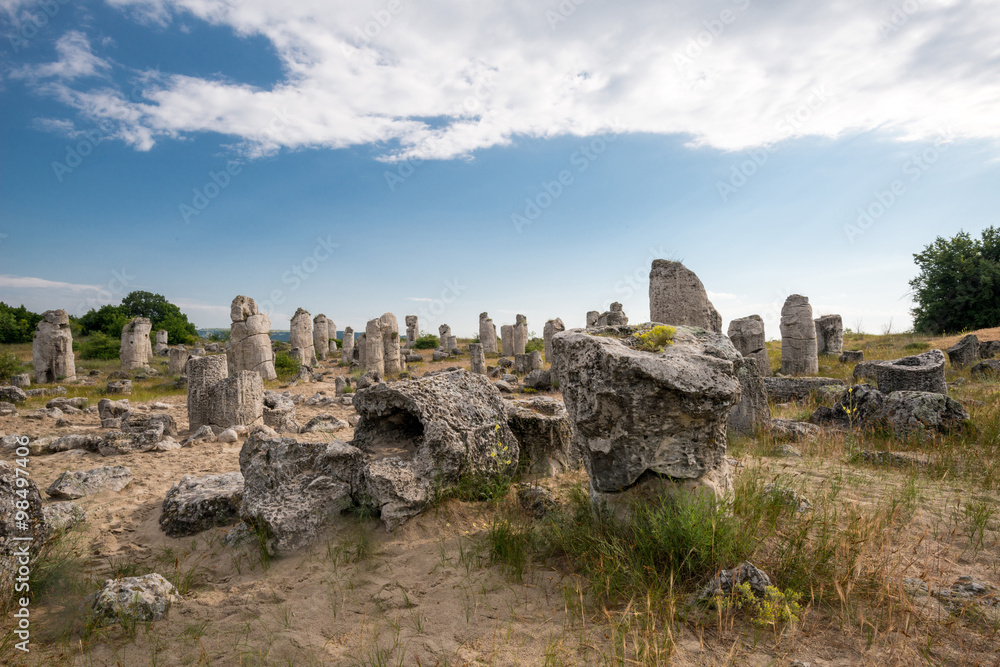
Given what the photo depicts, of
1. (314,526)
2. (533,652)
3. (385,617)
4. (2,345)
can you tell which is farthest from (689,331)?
(2,345)

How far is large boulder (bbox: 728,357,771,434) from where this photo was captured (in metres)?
7.39

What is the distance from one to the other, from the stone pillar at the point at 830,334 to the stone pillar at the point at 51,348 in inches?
1159

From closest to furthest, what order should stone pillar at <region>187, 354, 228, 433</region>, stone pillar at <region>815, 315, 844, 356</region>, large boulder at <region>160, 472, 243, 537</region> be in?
large boulder at <region>160, 472, 243, 537</region>, stone pillar at <region>187, 354, 228, 433</region>, stone pillar at <region>815, 315, 844, 356</region>

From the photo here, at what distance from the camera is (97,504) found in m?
4.93

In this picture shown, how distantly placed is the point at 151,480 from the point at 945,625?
714cm

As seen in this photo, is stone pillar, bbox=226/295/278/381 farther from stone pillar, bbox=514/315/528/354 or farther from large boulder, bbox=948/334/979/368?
large boulder, bbox=948/334/979/368

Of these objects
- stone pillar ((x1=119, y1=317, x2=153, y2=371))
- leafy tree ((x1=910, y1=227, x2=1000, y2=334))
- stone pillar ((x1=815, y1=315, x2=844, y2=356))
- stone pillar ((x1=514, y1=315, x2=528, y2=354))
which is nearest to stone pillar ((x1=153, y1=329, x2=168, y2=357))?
stone pillar ((x1=119, y1=317, x2=153, y2=371))

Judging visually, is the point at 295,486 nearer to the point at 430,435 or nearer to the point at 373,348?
the point at 430,435

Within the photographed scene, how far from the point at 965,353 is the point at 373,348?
1973 centimetres

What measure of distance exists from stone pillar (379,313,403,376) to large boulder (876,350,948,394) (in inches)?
665

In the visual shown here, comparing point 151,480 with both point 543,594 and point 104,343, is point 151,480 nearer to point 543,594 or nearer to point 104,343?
point 543,594

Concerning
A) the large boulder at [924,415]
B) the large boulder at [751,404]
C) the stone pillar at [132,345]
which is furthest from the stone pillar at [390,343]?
the large boulder at [924,415]

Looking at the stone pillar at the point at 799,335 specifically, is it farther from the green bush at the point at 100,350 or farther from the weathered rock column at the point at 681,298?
the green bush at the point at 100,350

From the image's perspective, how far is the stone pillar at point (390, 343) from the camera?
21.2 m
